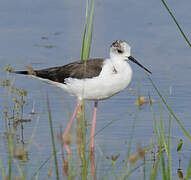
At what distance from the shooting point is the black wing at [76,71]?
6.24 metres

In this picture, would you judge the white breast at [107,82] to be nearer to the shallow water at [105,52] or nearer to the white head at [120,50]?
the white head at [120,50]

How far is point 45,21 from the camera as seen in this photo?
931cm

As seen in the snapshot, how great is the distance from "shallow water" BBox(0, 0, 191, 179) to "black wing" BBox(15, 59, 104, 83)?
0.19 metres

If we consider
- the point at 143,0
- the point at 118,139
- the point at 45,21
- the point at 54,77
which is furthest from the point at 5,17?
the point at 118,139

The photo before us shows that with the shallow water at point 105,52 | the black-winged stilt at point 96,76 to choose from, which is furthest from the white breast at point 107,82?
the shallow water at point 105,52

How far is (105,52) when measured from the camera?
8.20 metres

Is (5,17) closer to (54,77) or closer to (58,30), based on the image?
(58,30)

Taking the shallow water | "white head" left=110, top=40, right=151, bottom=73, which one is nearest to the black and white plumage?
"white head" left=110, top=40, right=151, bottom=73

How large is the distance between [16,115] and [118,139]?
3.65 ft

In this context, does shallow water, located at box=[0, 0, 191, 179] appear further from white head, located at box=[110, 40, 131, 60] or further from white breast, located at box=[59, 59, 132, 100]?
white head, located at box=[110, 40, 131, 60]

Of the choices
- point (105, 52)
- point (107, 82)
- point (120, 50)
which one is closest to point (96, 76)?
point (107, 82)

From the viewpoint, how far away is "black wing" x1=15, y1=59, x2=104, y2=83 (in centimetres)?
624

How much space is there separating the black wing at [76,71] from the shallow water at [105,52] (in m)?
0.19

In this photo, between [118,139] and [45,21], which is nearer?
[118,139]
